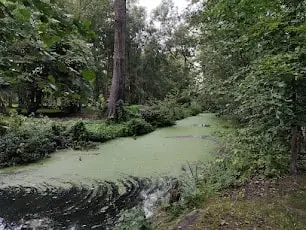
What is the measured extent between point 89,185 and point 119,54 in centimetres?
698

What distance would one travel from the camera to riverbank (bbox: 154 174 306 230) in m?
3.22

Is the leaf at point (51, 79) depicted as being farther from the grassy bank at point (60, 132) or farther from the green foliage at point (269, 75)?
the grassy bank at point (60, 132)

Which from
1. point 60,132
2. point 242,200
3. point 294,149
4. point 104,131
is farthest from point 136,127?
point 242,200

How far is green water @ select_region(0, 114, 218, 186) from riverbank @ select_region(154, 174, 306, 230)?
6.75 ft

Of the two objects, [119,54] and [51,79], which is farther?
[119,54]

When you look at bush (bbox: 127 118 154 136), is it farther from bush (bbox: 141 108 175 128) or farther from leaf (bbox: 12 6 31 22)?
leaf (bbox: 12 6 31 22)

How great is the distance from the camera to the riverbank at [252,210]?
10.6 ft

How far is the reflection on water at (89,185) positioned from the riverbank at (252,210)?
0.89m

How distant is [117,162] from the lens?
688 cm

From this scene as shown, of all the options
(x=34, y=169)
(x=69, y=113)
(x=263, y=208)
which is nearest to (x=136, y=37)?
(x=69, y=113)

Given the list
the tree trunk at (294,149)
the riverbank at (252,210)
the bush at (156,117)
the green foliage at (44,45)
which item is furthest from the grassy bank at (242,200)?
the bush at (156,117)

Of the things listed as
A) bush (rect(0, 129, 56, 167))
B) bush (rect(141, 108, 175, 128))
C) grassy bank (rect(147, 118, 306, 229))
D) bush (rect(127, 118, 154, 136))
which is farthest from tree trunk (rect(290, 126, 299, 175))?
bush (rect(141, 108, 175, 128))

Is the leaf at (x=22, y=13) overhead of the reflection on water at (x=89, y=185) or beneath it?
overhead

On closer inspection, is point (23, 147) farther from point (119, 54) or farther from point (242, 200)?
point (119, 54)
